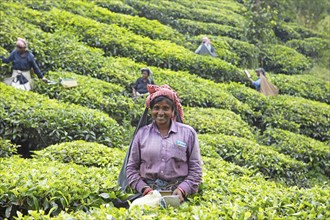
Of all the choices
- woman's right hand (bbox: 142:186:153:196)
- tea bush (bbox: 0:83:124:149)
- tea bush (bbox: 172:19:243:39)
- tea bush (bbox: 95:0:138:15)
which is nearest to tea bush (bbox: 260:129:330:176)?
tea bush (bbox: 0:83:124:149)

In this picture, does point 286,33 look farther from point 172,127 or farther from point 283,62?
point 172,127

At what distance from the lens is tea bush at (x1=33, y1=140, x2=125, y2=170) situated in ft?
21.3

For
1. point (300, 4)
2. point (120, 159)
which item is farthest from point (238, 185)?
point (300, 4)

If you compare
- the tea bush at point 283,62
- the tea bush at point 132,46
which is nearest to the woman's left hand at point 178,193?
the tea bush at point 132,46

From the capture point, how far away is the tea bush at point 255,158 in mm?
8891

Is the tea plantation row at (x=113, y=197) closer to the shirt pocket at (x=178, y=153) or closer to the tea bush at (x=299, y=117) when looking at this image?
the shirt pocket at (x=178, y=153)

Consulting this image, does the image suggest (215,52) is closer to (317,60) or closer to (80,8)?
(80,8)

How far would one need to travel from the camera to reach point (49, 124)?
8.07 m

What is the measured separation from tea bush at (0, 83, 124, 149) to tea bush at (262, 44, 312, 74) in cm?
1282

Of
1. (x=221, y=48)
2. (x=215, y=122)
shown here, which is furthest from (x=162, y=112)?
(x=221, y=48)

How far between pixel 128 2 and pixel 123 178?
52.9 feet

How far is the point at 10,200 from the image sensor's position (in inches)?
176

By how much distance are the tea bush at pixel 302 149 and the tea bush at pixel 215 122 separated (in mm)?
652

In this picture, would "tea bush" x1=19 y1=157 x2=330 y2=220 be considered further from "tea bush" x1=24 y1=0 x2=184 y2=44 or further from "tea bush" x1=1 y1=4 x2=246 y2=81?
"tea bush" x1=24 y1=0 x2=184 y2=44
